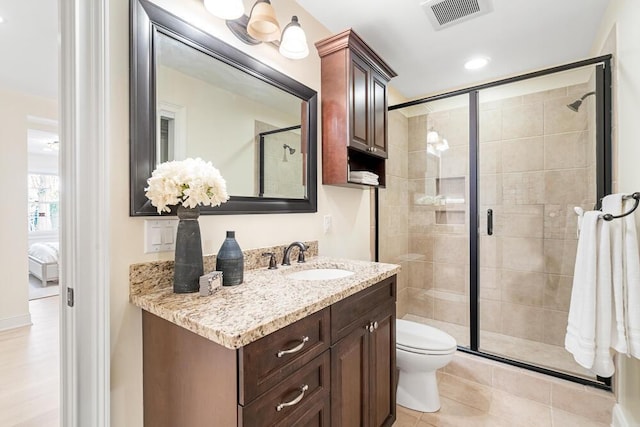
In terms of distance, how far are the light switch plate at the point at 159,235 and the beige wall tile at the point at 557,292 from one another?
290 cm

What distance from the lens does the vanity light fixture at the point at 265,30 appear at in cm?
131

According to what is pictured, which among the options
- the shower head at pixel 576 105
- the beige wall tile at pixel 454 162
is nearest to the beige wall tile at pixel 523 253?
the beige wall tile at pixel 454 162

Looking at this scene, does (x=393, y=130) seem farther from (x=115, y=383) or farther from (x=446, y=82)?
(x=115, y=383)

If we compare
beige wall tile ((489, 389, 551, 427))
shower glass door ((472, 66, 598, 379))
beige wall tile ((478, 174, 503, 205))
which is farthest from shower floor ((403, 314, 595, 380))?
beige wall tile ((478, 174, 503, 205))

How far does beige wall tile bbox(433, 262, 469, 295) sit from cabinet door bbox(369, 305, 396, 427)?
1539 millimetres

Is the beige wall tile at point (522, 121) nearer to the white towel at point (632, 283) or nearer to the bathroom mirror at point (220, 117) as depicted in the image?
the white towel at point (632, 283)

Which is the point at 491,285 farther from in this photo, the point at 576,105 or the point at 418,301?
the point at 576,105

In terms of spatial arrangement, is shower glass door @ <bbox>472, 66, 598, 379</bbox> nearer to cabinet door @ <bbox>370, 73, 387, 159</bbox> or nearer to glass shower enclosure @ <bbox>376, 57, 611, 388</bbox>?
glass shower enclosure @ <bbox>376, 57, 611, 388</bbox>

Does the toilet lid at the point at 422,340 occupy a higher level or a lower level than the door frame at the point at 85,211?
lower

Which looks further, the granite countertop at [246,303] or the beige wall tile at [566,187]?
the beige wall tile at [566,187]

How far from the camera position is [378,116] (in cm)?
214

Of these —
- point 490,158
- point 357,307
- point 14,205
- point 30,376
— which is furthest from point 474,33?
point 14,205

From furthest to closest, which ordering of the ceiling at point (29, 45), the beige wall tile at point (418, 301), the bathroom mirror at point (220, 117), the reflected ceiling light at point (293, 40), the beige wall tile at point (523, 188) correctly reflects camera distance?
1. the beige wall tile at point (418, 301)
2. the beige wall tile at point (523, 188)
3. the ceiling at point (29, 45)
4. the reflected ceiling light at point (293, 40)
5. the bathroom mirror at point (220, 117)

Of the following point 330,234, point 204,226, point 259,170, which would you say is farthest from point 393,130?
point 204,226
